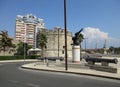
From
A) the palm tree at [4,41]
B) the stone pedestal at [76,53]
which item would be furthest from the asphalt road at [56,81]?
the palm tree at [4,41]

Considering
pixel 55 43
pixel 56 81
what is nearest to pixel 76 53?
pixel 56 81

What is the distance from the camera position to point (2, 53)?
76000 millimetres

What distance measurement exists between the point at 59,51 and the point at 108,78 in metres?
56.8

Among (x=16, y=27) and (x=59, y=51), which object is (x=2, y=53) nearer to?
(x=59, y=51)

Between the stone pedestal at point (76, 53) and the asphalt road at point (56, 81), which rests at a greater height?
the stone pedestal at point (76, 53)

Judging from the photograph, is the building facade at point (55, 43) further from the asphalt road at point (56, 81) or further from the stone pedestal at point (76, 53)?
the asphalt road at point (56, 81)

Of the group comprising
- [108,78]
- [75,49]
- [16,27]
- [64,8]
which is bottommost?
[108,78]

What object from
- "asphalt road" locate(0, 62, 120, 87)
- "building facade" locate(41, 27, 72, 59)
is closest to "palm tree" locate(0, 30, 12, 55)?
"building facade" locate(41, 27, 72, 59)

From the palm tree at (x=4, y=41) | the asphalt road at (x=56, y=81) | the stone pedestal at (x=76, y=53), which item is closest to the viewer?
the asphalt road at (x=56, y=81)

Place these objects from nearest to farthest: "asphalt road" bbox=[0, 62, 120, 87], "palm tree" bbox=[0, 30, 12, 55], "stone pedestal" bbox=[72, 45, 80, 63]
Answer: "asphalt road" bbox=[0, 62, 120, 87], "stone pedestal" bbox=[72, 45, 80, 63], "palm tree" bbox=[0, 30, 12, 55]

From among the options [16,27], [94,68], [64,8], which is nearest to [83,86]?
[94,68]

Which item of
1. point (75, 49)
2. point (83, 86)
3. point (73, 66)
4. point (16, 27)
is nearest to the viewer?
point (83, 86)

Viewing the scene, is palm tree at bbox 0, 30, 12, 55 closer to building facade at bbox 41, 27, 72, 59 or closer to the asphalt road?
building facade at bbox 41, 27, 72, 59

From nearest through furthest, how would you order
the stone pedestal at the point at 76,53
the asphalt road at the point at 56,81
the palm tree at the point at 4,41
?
the asphalt road at the point at 56,81 → the stone pedestal at the point at 76,53 → the palm tree at the point at 4,41
